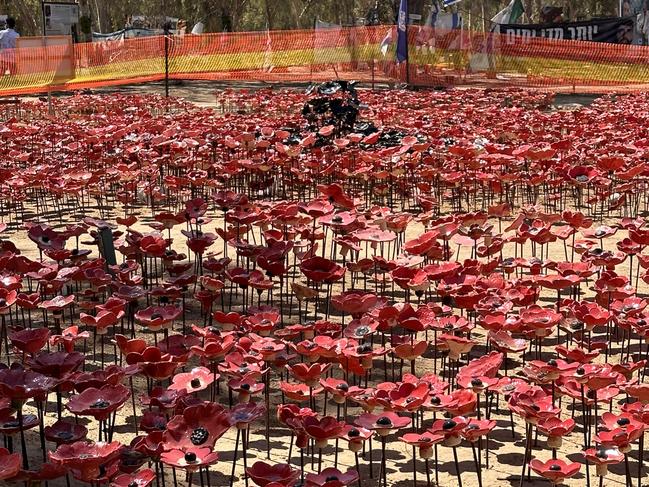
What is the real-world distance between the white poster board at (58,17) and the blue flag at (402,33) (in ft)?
27.9

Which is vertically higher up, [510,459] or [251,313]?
[251,313]

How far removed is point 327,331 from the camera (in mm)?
4852

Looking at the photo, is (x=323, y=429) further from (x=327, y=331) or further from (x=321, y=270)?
(x=321, y=270)

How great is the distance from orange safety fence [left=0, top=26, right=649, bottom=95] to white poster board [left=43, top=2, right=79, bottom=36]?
1.27 m

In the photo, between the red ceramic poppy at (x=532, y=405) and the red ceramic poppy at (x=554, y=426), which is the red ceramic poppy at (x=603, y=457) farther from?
the red ceramic poppy at (x=532, y=405)

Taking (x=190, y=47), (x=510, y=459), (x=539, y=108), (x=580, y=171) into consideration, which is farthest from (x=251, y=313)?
(x=190, y=47)

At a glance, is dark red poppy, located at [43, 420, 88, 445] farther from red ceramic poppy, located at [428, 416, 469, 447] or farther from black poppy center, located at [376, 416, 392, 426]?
red ceramic poppy, located at [428, 416, 469, 447]

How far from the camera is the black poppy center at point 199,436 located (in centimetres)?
354

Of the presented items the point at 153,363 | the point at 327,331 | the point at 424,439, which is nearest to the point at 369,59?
the point at 327,331

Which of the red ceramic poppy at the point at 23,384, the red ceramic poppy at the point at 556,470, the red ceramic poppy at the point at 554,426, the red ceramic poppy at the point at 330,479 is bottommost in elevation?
the red ceramic poppy at the point at 556,470

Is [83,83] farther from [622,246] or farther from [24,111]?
[622,246]

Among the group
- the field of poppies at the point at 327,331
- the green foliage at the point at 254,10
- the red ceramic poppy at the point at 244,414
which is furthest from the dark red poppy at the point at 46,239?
the green foliage at the point at 254,10

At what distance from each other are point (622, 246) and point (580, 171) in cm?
323

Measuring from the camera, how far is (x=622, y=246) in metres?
6.25
